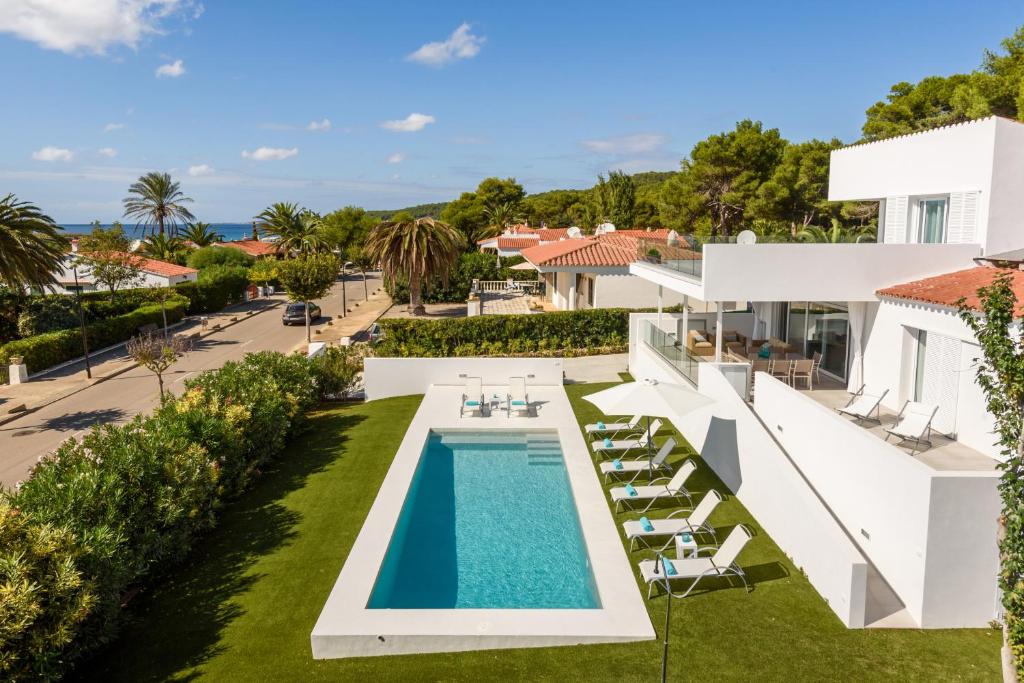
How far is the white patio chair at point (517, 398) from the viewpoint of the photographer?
19250 millimetres

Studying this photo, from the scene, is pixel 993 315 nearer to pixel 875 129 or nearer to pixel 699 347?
pixel 699 347

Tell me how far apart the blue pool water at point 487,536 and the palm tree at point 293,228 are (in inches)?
1835

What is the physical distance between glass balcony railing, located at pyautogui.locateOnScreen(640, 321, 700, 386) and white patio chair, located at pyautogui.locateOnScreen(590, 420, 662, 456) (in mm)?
2360

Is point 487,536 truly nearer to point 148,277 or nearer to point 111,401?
point 111,401

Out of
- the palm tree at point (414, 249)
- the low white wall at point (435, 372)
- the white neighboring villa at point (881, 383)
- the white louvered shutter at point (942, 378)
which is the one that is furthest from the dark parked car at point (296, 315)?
the white louvered shutter at point (942, 378)

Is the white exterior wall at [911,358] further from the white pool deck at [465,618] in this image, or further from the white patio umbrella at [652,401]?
the white pool deck at [465,618]

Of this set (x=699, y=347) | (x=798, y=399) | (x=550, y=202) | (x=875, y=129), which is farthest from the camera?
(x=550, y=202)

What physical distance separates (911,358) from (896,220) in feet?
16.1

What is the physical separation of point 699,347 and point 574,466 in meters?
6.85

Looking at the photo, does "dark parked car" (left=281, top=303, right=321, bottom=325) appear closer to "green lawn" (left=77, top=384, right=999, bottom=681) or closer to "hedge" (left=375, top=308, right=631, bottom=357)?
"hedge" (left=375, top=308, right=631, bottom=357)

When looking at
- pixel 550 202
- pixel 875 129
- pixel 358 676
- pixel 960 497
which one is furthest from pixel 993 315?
pixel 550 202

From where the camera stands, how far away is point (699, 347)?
19.6 metres

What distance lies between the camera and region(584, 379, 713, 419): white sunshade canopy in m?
13.2

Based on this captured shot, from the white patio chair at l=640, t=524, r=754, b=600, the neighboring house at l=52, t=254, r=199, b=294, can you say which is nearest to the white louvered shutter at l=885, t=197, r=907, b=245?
the white patio chair at l=640, t=524, r=754, b=600
